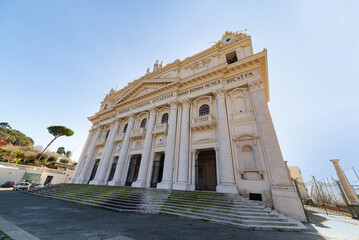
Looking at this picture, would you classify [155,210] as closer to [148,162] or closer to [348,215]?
[148,162]

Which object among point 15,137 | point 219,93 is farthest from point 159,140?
point 15,137

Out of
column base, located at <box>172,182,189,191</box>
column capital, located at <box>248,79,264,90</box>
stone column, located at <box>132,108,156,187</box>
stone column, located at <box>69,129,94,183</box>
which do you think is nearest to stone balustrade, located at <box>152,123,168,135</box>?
stone column, located at <box>132,108,156,187</box>

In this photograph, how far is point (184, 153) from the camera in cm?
1202

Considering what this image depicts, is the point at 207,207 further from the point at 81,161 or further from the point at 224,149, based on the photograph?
the point at 81,161

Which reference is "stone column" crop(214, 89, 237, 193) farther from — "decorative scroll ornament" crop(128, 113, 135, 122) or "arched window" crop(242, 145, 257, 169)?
"decorative scroll ornament" crop(128, 113, 135, 122)

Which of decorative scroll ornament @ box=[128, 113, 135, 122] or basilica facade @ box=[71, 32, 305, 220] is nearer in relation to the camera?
basilica facade @ box=[71, 32, 305, 220]

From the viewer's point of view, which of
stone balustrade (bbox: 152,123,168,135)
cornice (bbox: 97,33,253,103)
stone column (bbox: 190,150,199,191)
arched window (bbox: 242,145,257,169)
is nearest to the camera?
arched window (bbox: 242,145,257,169)

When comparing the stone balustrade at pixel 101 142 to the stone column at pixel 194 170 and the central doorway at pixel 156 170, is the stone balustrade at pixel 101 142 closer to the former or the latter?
the central doorway at pixel 156 170

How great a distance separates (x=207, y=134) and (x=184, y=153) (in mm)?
2644

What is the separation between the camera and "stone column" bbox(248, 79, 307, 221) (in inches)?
295

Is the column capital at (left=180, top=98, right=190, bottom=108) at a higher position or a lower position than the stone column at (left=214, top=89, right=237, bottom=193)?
higher

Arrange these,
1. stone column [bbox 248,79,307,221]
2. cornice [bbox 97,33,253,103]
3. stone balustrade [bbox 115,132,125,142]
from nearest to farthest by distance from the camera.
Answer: stone column [bbox 248,79,307,221], cornice [bbox 97,33,253,103], stone balustrade [bbox 115,132,125,142]

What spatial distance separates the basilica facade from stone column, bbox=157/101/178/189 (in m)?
0.07

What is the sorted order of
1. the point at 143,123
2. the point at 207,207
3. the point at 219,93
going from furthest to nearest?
the point at 143,123 < the point at 219,93 < the point at 207,207
